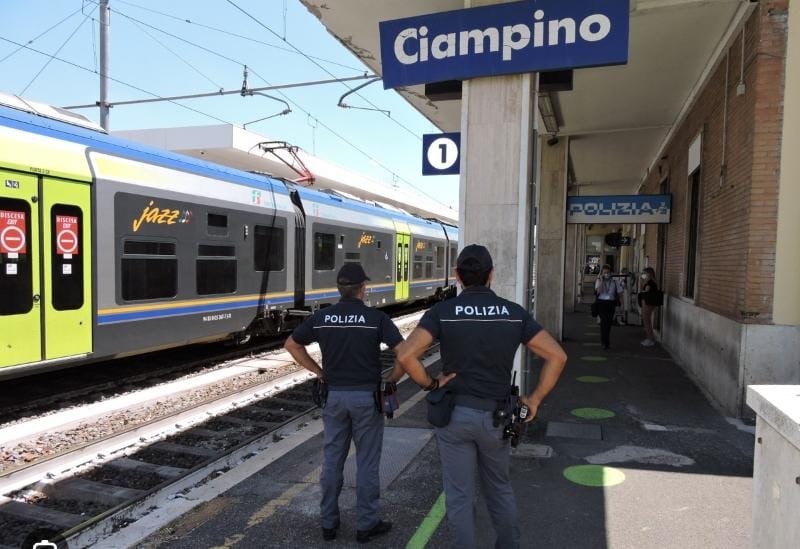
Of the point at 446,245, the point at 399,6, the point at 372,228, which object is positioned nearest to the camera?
the point at 399,6

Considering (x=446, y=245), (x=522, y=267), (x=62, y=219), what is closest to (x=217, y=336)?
(x=62, y=219)

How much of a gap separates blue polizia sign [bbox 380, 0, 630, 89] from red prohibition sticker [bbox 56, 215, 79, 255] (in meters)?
4.03

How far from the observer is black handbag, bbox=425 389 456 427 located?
3035 mm

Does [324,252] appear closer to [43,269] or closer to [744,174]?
[43,269]

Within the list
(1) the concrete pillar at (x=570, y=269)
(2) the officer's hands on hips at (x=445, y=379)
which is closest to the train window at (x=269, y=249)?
(2) the officer's hands on hips at (x=445, y=379)

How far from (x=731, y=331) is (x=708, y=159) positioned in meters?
3.18

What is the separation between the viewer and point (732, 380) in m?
6.48

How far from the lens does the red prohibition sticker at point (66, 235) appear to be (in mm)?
6445

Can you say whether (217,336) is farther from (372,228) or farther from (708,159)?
(708,159)

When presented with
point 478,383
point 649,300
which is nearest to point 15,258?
point 478,383

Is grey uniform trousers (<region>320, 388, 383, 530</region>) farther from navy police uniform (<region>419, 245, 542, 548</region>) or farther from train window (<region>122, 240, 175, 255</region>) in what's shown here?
train window (<region>122, 240, 175, 255</region>)

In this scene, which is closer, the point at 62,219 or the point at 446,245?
the point at 62,219

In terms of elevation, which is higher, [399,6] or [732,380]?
[399,6]

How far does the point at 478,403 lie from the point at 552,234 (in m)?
10.4
